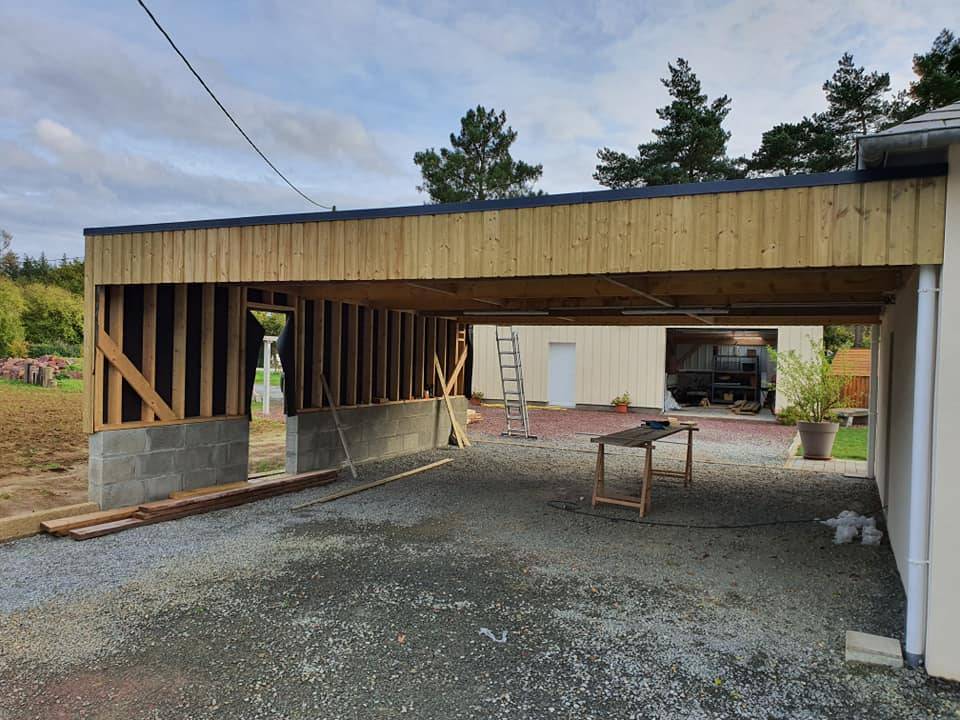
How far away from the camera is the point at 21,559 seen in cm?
473

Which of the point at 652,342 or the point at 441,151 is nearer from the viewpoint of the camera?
the point at 652,342

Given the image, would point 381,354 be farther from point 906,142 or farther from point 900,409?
point 906,142

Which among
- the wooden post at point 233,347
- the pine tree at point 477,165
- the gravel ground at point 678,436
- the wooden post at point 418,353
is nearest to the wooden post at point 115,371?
the wooden post at point 233,347

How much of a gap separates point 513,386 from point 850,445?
Result: 32.4 ft

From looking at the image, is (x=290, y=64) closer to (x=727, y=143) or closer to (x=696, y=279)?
(x=696, y=279)

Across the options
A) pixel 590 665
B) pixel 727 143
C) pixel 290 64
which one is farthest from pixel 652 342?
pixel 590 665

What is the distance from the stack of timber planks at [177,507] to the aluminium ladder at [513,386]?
19.8 ft

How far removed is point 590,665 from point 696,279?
3439 mm

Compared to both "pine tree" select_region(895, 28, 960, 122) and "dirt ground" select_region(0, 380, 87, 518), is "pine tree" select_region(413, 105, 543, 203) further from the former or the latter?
"dirt ground" select_region(0, 380, 87, 518)

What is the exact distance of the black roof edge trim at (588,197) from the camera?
3.43 m

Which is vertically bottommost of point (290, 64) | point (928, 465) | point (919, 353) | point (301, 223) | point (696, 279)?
point (928, 465)

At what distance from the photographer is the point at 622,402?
18.3 m

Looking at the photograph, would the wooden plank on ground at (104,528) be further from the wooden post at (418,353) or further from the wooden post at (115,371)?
the wooden post at (418,353)

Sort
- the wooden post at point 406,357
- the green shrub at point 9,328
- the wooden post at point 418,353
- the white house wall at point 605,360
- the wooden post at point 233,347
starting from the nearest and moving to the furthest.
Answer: the wooden post at point 233,347
the wooden post at point 406,357
the wooden post at point 418,353
the white house wall at point 605,360
the green shrub at point 9,328
